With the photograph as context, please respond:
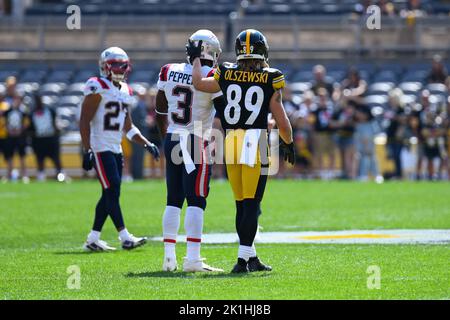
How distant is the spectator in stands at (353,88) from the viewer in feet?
68.5

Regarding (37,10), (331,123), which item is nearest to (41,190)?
(331,123)

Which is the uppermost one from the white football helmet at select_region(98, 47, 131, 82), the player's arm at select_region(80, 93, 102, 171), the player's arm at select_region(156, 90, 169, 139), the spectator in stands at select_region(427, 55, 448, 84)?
the white football helmet at select_region(98, 47, 131, 82)

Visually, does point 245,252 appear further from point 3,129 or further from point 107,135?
point 3,129

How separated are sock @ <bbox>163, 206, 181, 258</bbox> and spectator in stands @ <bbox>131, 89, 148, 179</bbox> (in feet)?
40.8

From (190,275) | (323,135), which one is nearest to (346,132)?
(323,135)

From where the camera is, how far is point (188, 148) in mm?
8734

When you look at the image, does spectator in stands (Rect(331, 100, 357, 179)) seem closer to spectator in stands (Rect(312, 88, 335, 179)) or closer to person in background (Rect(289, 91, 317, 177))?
spectator in stands (Rect(312, 88, 335, 179))

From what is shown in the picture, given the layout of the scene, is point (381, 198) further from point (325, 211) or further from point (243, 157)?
point (243, 157)

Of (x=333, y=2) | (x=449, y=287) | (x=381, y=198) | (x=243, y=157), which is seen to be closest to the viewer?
(x=449, y=287)

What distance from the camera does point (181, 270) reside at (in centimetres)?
880

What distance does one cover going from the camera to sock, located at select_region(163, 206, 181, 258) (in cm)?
873

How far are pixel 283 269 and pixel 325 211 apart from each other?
601 cm

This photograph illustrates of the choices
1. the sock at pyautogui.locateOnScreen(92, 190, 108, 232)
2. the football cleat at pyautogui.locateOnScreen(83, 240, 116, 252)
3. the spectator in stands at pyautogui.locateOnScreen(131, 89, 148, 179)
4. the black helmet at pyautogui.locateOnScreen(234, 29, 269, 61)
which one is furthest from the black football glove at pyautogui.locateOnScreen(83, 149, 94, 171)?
the spectator in stands at pyautogui.locateOnScreen(131, 89, 148, 179)

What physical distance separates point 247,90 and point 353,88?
42.9ft
